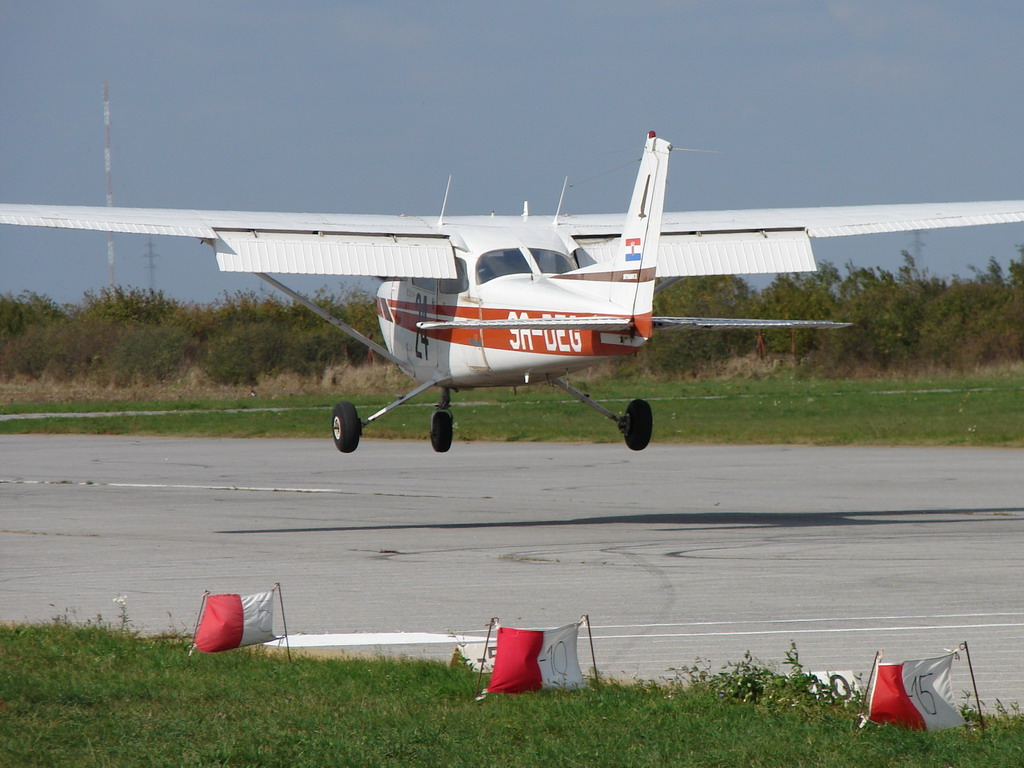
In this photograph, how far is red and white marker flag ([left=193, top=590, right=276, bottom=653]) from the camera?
32.0ft

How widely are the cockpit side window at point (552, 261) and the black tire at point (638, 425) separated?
230cm

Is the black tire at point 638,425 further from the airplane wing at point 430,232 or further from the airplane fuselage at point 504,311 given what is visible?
the airplane wing at point 430,232

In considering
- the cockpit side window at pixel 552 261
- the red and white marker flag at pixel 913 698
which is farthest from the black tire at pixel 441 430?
the red and white marker flag at pixel 913 698

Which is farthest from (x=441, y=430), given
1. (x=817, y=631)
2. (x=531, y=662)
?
(x=531, y=662)

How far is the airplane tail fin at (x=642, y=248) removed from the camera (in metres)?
16.2

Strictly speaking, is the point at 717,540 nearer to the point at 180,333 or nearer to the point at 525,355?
the point at 525,355

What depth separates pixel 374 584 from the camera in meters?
13.5

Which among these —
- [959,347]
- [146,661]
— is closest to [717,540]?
[146,661]

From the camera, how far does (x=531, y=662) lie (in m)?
8.35

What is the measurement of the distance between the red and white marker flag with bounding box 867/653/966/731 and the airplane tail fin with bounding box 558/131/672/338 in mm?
9021

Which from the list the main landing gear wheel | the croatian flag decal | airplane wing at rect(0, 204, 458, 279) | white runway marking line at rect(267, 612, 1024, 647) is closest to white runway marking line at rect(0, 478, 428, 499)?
the main landing gear wheel

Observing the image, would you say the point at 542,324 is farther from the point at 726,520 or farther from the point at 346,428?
the point at 726,520

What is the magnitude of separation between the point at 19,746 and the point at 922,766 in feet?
15.6

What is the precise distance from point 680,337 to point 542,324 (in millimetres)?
47939
